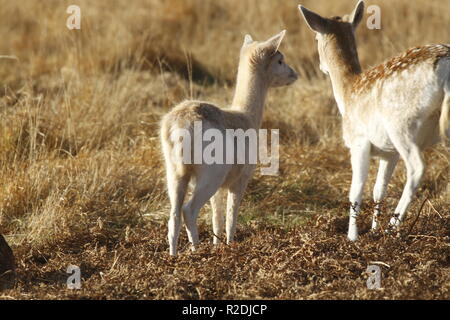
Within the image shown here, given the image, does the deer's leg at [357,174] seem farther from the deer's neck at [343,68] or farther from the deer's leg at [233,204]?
the deer's leg at [233,204]

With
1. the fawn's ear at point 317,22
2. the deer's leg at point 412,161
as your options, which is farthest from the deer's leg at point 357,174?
the fawn's ear at point 317,22

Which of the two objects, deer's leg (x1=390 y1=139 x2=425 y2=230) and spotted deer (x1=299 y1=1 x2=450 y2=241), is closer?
spotted deer (x1=299 y1=1 x2=450 y2=241)

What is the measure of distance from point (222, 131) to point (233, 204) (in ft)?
2.54

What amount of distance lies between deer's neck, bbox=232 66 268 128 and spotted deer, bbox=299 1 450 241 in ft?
2.11

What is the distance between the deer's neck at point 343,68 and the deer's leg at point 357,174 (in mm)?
564

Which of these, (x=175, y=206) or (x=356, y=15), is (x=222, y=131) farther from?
(x=356, y=15)

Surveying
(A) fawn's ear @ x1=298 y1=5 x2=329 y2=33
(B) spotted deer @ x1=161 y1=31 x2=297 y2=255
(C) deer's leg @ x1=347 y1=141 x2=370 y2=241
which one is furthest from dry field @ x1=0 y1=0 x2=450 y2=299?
(A) fawn's ear @ x1=298 y1=5 x2=329 y2=33

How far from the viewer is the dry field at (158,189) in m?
5.83

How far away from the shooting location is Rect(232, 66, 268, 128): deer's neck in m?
7.30

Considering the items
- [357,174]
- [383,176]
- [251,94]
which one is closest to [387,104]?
[357,174]

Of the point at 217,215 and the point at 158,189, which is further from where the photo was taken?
the point at 158,189

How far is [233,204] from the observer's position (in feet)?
22.8

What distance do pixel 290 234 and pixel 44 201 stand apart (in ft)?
7.81

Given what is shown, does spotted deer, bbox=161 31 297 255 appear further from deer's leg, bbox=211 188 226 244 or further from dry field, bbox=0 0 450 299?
dry field, bbox=0 0 450 299
